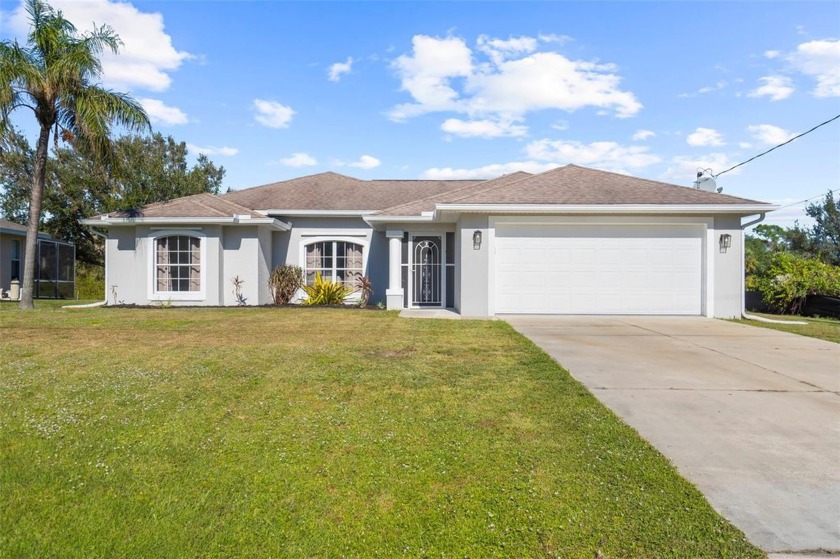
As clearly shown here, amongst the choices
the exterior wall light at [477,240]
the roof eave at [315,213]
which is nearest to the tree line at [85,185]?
the roof eave at [315,213]

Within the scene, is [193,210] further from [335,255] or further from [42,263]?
[42,263]

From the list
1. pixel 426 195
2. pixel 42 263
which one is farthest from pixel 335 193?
pixel 42 263

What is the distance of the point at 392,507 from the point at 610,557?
3.74 feet

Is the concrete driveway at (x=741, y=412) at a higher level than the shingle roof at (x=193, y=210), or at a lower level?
lower

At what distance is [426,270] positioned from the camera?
1423cm

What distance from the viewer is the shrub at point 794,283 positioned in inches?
551

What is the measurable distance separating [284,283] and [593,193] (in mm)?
9490

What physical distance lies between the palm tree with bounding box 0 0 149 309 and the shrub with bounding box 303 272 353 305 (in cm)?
663

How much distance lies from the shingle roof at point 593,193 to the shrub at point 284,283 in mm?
6019

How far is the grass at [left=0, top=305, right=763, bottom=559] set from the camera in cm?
233

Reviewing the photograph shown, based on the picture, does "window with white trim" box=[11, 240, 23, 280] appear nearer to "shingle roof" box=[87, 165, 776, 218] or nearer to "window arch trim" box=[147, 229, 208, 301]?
"shingle roof" box=[87, 165, 776, 218]

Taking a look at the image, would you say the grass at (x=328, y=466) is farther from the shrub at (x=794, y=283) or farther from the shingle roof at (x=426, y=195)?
the shrub at (x=794, y=283)

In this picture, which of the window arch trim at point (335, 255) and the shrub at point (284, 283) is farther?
the window arch trim at point (335, 255)

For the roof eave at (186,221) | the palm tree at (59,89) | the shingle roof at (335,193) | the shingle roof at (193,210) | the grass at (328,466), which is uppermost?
the palm tree at (59,89)
